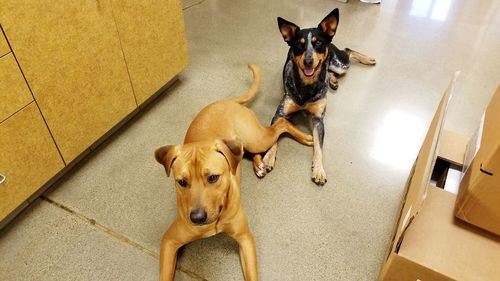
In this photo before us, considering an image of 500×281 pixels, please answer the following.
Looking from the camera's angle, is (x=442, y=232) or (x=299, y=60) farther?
(x=299, y=60)

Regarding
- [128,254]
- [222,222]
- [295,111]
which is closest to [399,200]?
[295,111]

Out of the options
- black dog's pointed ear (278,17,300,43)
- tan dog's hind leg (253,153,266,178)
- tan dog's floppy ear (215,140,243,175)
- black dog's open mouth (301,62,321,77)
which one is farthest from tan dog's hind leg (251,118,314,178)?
tan dog's floppy ear (215,140,243,175)

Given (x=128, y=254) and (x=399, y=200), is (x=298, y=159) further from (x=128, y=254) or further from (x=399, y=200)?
(x=128, y=254)

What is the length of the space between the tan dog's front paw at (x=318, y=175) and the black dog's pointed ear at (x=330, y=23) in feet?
2.54

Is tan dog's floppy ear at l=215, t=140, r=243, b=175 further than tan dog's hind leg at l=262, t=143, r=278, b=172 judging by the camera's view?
No

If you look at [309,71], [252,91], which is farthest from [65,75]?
[309,71]

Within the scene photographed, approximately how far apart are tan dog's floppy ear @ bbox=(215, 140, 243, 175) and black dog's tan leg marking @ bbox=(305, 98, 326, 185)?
0.72 metres

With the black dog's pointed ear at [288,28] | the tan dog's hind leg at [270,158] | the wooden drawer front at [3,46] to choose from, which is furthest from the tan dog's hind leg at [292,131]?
the wooden drawer front at [3,46]

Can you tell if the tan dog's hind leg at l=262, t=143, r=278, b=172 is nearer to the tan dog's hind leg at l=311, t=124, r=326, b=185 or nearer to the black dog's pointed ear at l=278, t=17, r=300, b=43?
the tan dog's hind leg at l=311, t=124, r=326, b=185

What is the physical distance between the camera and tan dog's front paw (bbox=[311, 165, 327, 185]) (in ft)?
6.37

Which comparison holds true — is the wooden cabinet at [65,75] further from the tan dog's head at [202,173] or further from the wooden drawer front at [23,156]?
the tan dog's head at [202,173]

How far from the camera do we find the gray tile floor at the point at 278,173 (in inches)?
63.8

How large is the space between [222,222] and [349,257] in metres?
0.61

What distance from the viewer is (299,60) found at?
6.89 feet
